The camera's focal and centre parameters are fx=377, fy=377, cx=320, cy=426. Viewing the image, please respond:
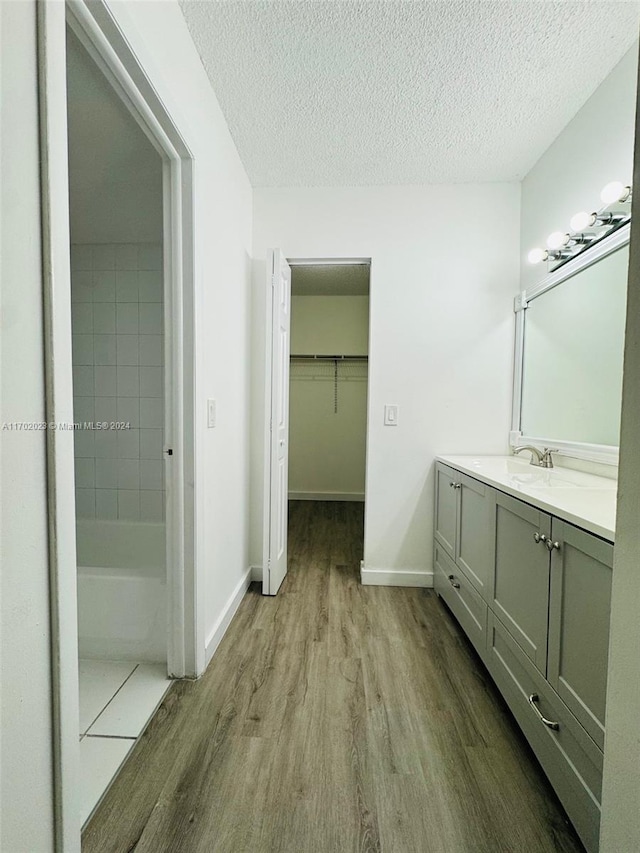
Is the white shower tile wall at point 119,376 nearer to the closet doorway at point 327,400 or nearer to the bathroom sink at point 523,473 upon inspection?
the bathroom sink at point 523,473

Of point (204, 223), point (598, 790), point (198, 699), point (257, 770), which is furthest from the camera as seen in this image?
point (204, 223)

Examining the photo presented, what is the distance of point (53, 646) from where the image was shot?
0.72 metres

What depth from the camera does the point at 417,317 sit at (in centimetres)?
239

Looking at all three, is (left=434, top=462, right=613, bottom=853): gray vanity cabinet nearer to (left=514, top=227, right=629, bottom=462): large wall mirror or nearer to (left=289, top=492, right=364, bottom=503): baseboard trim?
(left=514, top=227, right=629, bottom=462): large wall mirror

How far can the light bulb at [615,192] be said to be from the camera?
4.55 ft

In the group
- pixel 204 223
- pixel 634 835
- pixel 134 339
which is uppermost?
pixel 204 223

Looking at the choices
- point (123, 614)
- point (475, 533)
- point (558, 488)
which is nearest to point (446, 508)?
point (475, 533)

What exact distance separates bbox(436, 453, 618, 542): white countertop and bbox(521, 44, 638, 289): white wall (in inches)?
42.9

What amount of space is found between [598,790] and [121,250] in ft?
10.6

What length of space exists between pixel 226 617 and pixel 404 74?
8.32 ft

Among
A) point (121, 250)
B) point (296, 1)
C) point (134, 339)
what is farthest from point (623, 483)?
point (121, 250)

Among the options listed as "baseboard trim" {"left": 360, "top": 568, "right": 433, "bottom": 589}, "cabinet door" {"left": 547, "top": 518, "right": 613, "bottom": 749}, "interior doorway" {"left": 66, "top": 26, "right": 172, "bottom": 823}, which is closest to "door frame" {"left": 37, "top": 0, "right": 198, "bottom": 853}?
"interior doorway" {"left": 66, "top": 26, "right": 172, "bottom": 823}

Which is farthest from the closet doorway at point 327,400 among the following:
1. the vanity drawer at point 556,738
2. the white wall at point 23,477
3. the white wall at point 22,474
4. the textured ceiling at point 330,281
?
the white wall at point 22,474

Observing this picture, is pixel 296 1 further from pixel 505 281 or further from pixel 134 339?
pixel 134 339
